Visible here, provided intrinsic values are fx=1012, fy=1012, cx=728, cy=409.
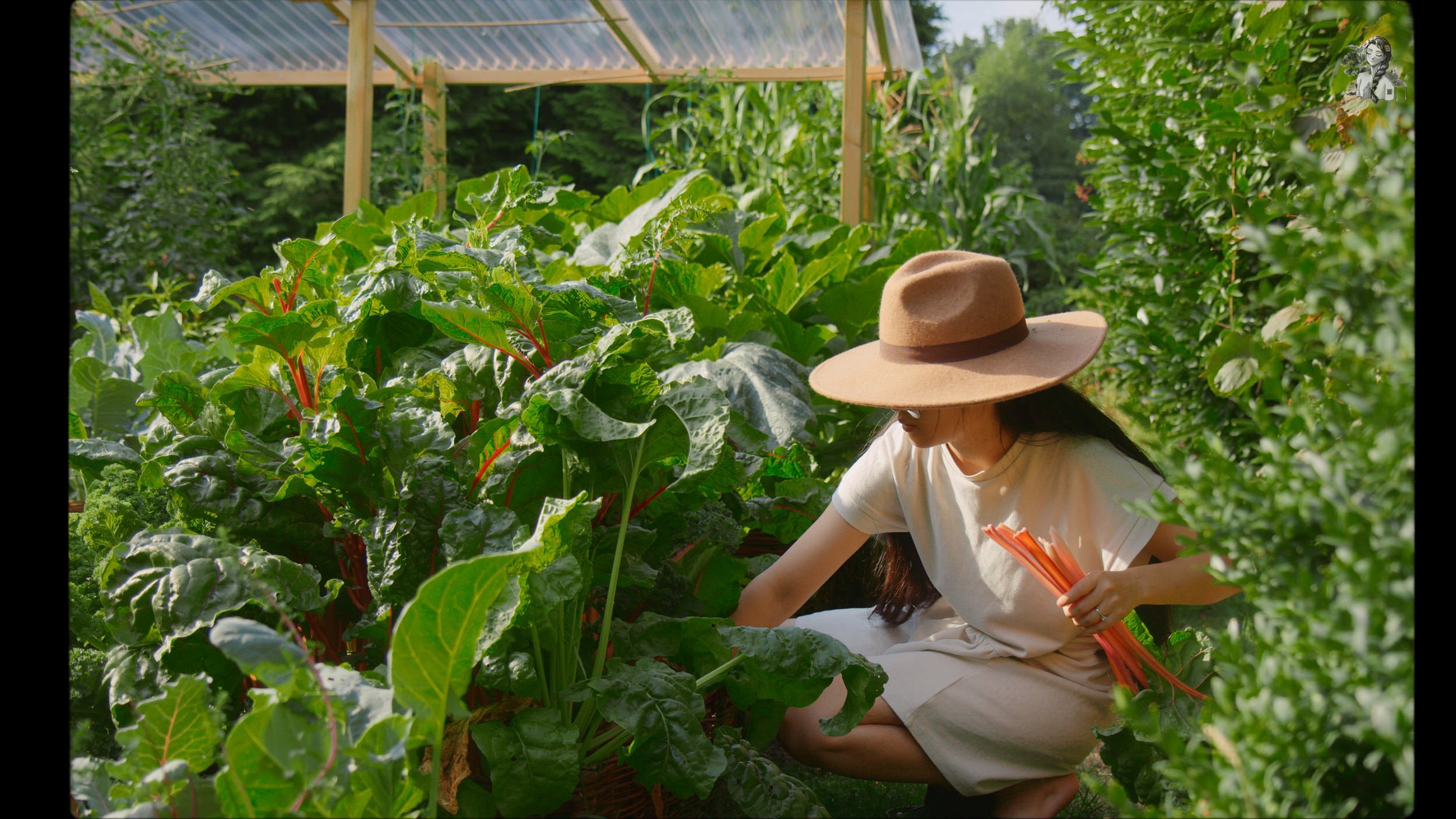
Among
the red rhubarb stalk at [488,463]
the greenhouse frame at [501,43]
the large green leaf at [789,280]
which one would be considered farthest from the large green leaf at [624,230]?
the greenhouse frame at [501,43]

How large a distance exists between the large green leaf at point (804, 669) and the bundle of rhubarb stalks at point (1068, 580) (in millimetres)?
316

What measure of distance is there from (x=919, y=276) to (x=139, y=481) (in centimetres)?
126

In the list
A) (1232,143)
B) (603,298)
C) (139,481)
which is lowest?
(139,481)

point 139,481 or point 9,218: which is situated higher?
point 9,218

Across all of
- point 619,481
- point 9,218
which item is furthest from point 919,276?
point 9,218

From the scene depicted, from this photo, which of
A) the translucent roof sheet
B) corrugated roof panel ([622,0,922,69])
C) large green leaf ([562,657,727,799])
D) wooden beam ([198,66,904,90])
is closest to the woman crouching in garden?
large green leaf ([562,657,727,799])

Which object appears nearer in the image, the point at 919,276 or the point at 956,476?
the point at 919,276

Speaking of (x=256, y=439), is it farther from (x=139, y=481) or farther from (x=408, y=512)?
(x=408, y=512)

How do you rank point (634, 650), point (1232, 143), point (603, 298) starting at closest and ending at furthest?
point (634, 650) < point (603, 298) < point (1232, 143)

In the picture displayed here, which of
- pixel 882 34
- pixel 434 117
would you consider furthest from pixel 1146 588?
pixel 434 117

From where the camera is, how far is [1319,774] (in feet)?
2.48

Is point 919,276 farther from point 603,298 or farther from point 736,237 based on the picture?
point 736,237

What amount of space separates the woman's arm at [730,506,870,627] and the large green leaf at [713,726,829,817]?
33 centimetres
